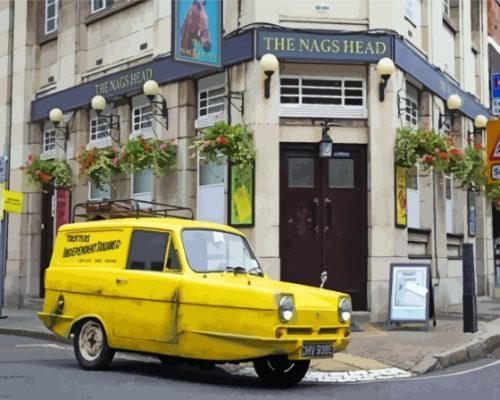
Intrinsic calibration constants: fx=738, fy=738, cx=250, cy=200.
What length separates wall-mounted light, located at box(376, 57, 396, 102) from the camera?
14.1 m

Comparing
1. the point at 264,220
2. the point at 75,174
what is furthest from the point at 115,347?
the point at 75,174

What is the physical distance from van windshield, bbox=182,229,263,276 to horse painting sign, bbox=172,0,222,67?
18.9 feet

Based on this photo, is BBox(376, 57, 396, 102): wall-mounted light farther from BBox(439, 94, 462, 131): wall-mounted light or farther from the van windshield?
the van windshield

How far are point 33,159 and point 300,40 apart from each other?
8.30 metres

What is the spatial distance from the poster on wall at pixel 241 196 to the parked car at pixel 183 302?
463cm

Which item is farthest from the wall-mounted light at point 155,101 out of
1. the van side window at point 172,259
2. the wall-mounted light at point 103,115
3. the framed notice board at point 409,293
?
the van side window at point 172,259

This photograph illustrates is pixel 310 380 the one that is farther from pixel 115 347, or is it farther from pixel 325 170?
pixel 325 170

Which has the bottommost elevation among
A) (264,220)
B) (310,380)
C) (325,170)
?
(310,380)

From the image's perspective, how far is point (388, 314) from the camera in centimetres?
1337

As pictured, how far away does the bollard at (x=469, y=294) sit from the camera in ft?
Answer: 40.4

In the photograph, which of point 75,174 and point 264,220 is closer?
point 264,220

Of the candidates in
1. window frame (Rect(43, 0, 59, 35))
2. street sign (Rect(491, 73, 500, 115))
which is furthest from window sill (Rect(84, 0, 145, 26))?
street sign (Rect(491, 73, 500, 115))

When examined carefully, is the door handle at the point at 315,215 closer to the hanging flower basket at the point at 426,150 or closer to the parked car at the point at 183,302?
the hanging flower basket at the point at 426,150

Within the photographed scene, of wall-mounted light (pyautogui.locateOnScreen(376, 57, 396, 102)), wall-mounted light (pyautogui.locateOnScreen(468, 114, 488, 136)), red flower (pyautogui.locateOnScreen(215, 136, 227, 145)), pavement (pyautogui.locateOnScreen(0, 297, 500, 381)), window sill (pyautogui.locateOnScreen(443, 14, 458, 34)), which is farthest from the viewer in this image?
wall-mounted light (pyautogui.locateOnScreen(468, 114, 488, 136))
